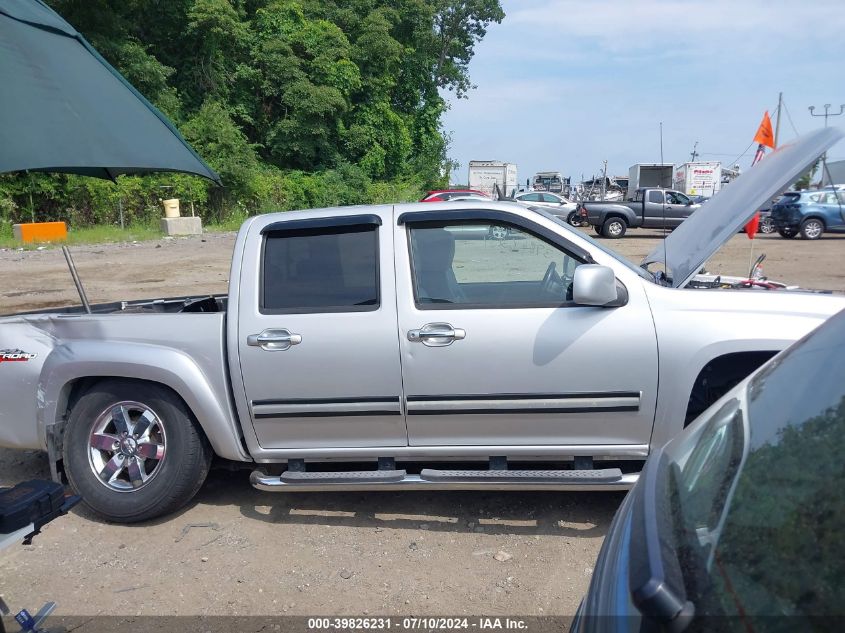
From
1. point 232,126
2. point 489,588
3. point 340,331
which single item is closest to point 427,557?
point 489,588

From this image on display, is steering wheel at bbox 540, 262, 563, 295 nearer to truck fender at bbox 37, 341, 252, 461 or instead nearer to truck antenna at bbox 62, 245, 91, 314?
truck fender at bbox 37, 341, 252, 461

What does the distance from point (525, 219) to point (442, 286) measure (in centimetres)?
59

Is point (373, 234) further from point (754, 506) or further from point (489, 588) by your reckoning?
point (754, 506)

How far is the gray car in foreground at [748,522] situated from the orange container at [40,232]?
22.3m

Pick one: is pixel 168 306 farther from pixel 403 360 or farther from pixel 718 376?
pixel 718 376

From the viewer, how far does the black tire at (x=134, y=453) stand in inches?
151

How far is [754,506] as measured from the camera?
1412 mm

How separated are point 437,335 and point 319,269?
827 millimetres

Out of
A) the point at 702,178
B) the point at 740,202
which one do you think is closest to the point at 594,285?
the point at 740,202

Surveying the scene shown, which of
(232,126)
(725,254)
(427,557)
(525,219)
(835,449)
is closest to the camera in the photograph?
(835,449)

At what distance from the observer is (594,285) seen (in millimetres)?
3410

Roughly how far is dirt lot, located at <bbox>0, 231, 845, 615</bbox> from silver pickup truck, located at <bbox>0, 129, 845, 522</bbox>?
0.85 feet

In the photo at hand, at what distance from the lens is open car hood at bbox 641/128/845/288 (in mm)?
3566

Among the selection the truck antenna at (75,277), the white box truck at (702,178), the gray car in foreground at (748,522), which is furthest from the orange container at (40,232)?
the white box truck at (702,178)
